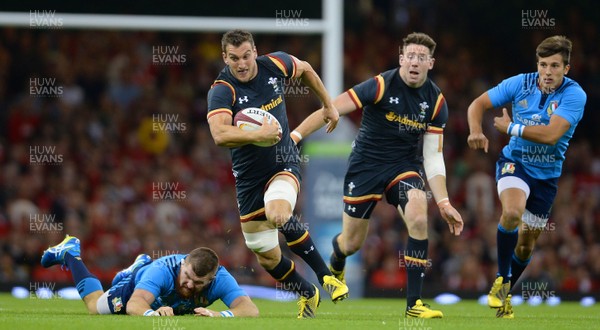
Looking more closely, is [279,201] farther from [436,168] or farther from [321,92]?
[436,168]

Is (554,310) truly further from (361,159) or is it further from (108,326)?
(108,326)

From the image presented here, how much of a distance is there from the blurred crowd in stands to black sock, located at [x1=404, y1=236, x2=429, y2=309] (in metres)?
5.75

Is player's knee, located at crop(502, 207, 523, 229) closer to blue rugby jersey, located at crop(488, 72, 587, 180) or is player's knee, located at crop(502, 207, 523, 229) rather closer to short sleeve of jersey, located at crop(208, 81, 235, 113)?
blue rugby jersey, located at crop(488, 72, 587, 180)

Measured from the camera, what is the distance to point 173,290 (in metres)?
8.20

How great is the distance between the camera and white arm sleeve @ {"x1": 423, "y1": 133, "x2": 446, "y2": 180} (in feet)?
30.0

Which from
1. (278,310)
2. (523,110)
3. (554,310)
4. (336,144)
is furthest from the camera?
(336,144)

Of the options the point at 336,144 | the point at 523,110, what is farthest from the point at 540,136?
the point at 336,144

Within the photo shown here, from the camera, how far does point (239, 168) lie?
8742 mm

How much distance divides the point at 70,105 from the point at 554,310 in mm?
8542

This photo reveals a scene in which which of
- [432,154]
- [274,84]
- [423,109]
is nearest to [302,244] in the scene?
[274,84]

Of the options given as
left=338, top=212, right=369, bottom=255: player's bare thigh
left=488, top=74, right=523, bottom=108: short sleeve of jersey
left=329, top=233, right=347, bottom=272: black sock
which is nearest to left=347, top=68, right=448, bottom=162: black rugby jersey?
left=488, top=74, right=523, bottom=108: short sleeve of jersey

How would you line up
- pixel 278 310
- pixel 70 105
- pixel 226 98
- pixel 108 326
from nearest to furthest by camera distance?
pixel 108 326 → pixel 226 98 → pixel 278 310 → pixel 70 105

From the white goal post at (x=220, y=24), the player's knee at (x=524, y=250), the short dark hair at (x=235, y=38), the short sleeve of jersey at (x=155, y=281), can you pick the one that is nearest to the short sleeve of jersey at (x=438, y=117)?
the player's knee at (x=524, y=250)

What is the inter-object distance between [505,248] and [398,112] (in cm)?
149
